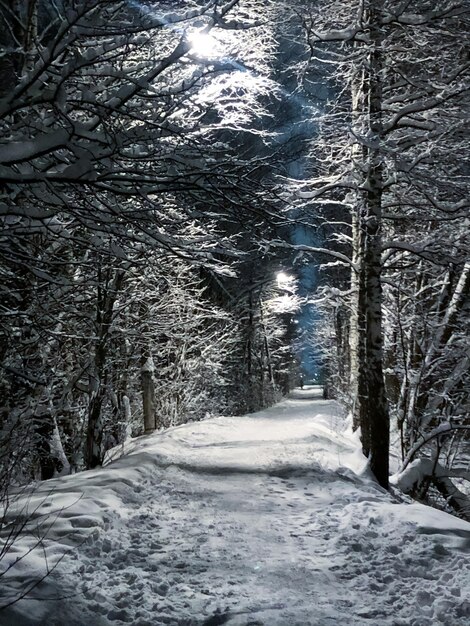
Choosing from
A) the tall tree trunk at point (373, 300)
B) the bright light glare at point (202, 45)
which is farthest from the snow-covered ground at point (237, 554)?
the bright light glare at point (202, 45)

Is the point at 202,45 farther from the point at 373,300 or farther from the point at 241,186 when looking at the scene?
the point at 373,300

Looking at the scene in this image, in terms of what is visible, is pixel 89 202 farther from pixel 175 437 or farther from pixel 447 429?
pixel 175 437

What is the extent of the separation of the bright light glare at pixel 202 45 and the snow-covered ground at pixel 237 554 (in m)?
3.94

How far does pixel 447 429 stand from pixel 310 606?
4866 mm

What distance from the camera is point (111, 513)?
5.59 meters

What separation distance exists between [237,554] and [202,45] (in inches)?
182

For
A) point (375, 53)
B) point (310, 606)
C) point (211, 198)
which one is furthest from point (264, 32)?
point (310, 606)

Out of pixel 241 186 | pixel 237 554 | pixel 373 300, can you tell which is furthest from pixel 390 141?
pixel 237 554

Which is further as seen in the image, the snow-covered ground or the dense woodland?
the dense woodland

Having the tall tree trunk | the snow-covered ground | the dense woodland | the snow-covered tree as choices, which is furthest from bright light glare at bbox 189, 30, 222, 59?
the snow-covered ground

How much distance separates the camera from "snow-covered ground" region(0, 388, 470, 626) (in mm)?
3635

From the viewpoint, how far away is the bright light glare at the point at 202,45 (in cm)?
372

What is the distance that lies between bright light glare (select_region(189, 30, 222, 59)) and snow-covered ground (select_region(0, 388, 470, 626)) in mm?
3943

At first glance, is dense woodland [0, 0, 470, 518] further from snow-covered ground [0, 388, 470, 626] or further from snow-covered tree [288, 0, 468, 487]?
snow-covered ground [0, 388, 470, 626]
